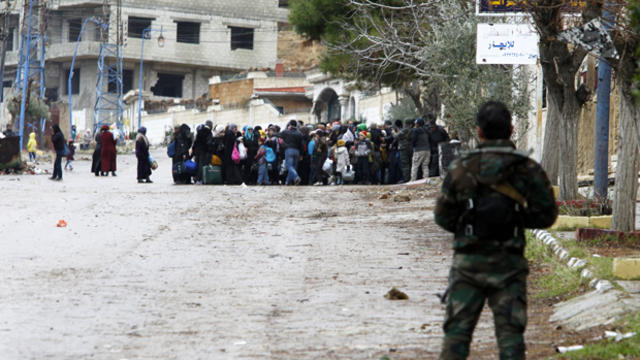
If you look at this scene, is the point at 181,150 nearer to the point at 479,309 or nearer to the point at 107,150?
the point at 107,150

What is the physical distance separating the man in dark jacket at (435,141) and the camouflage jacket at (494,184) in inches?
787

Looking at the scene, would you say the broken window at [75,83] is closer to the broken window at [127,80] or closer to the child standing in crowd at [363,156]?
the broken window at [127,80]

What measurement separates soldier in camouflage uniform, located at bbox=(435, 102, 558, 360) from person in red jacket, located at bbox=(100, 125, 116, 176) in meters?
25.0

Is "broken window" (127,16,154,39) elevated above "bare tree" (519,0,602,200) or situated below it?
above

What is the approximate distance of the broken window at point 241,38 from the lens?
3479 inches

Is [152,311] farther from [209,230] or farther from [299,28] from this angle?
[299,28]

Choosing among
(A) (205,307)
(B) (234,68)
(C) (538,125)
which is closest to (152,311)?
(A) (205,307)

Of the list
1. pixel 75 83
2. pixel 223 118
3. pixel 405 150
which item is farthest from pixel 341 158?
pixel 75 83

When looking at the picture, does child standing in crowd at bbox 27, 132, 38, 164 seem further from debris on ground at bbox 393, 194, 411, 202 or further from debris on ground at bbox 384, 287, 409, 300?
debris on ground at bbox 384, 287, 409, 300

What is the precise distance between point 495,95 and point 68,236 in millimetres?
11149

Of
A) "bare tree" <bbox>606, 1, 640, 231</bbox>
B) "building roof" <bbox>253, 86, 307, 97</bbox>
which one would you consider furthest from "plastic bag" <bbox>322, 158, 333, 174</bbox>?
"building roof" <bbox>253, 86, 307, 97</bbox>

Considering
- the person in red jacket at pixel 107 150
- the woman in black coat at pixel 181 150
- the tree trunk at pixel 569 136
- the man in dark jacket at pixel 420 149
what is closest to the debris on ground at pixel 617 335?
the tree trunk at pixel 569 136

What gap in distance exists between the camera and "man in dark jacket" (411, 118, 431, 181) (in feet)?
81.7

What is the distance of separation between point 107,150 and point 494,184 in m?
26.2
